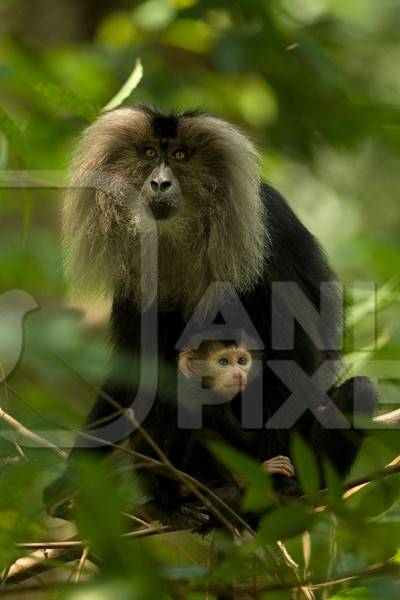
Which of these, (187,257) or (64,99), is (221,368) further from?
(64,99)

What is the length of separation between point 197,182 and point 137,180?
22 cm

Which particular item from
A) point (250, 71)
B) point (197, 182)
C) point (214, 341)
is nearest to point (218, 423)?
point (214, 341)

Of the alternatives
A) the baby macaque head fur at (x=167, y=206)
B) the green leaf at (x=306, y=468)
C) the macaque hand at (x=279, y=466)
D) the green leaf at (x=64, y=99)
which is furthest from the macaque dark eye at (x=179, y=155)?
the green leaf at (x=306, y=468)

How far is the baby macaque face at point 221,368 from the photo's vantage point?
371 cm

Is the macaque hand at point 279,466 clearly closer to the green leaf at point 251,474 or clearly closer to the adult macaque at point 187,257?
the adult macaque at point 187,257

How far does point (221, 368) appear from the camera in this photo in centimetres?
373

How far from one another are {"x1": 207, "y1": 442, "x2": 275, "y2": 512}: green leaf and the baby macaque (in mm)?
2125

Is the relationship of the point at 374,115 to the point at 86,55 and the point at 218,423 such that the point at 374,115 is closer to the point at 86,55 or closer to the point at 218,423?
the point at 86,55

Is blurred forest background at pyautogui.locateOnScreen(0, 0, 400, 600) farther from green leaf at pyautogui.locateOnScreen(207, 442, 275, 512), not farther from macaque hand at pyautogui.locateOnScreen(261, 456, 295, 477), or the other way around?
macaque hand at pyautogui.locateOnScreen(261, 456, 295, 477)

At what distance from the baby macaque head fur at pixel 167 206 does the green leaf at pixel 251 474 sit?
2174 millimetres

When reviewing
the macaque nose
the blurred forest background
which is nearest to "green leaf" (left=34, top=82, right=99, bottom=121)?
the blurred forest background

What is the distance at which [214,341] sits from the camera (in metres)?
3.78

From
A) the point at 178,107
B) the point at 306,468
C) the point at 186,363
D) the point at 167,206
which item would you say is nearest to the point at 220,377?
the point at 186,363

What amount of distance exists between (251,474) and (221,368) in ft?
7.28
